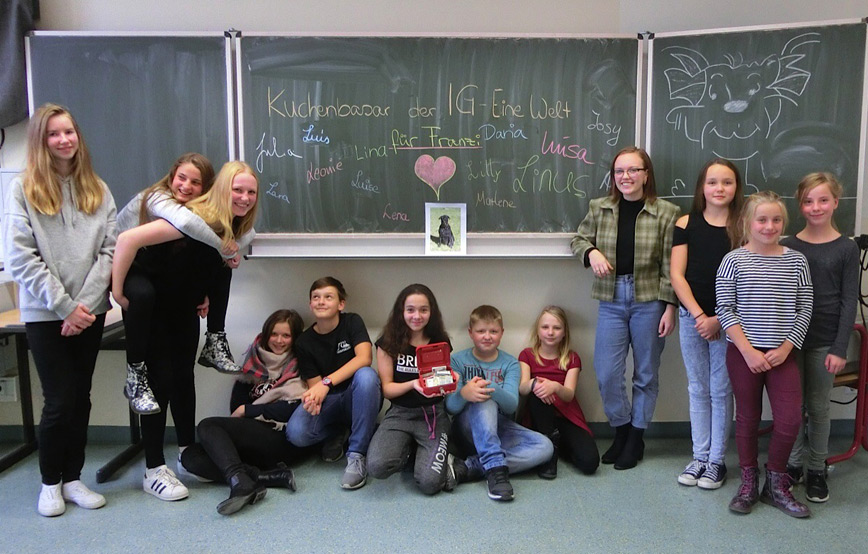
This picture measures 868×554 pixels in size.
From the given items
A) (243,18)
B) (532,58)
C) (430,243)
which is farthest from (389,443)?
(243,18)

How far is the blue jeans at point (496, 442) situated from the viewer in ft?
8.64

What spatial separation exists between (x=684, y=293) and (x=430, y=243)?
115cm

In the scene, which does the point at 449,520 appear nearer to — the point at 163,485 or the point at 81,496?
the point at 163,485

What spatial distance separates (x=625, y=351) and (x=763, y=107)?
1303mm

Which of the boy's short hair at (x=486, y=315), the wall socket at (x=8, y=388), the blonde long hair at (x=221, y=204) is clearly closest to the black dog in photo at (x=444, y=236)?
the boy's short hair at (x=486, y=315)

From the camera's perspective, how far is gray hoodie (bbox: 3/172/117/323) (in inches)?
88.1

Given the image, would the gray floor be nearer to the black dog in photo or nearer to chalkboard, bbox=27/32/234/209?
the black dog in photo

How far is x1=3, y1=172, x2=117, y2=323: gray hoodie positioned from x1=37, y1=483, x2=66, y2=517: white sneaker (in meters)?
0.69

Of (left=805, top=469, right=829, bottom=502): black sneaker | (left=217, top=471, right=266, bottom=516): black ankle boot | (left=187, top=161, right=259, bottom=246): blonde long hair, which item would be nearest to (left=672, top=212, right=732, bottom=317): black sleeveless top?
(left=805, top=469, right=829, bottom=502): black sneaker

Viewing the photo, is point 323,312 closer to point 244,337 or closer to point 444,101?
point 244,337

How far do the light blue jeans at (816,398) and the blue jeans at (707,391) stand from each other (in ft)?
0.91

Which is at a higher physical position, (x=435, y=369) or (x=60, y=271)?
(x=60, y=271)

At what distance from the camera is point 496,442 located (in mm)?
2645

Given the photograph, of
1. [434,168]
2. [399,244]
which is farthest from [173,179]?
[434,168]
